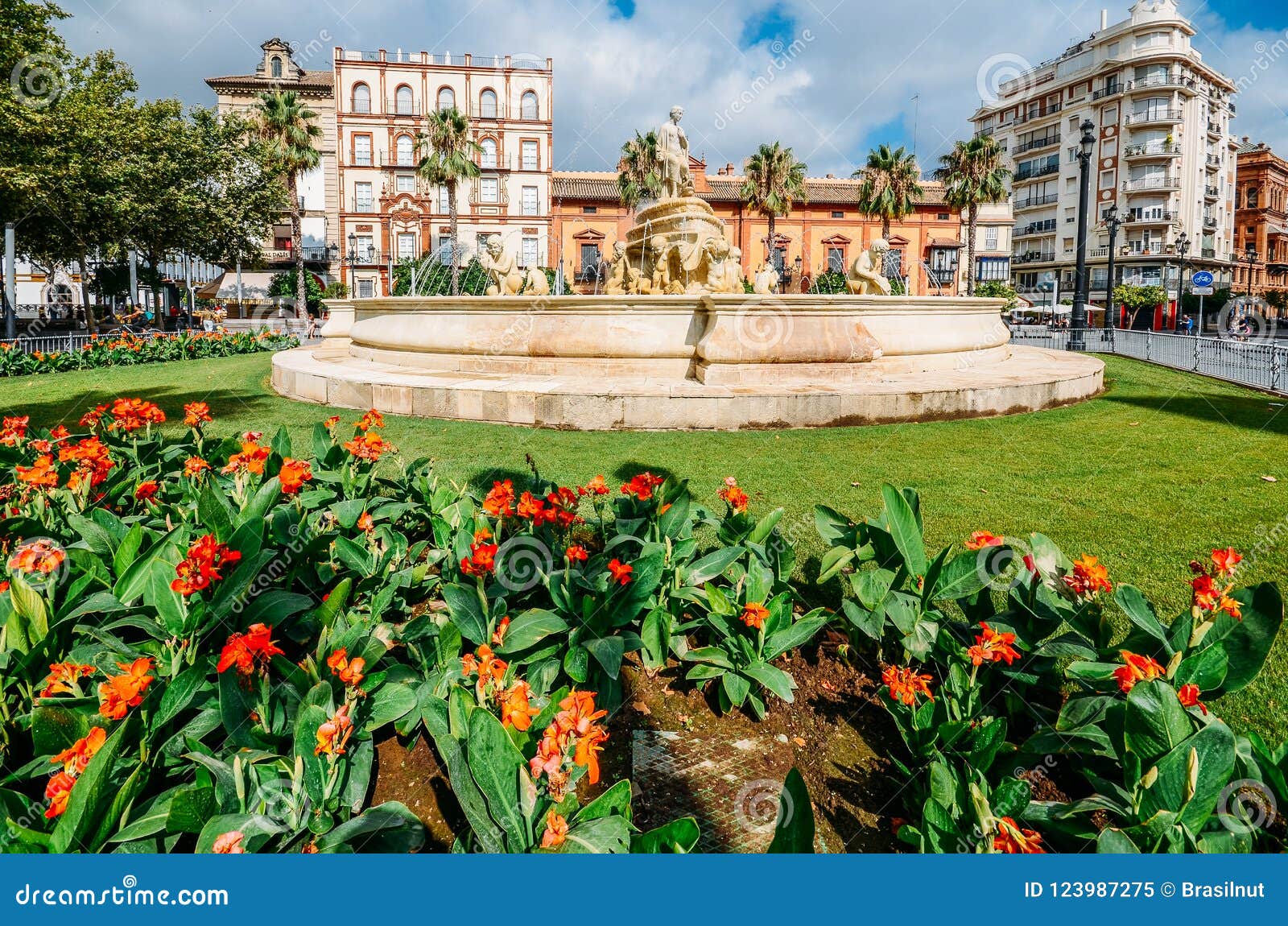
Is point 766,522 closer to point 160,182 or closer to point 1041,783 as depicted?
point 1041,783

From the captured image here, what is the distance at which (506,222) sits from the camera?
53.4 m

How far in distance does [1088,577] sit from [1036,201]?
231ft

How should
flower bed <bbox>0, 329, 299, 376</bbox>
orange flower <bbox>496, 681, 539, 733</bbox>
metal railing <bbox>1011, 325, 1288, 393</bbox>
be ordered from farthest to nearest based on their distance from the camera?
flower bed <bbox>0, 329, 299, 376</bbox> → metal railing <bbox>1011, 325, 1288, 393</bbox> → orange flower <bbox>496, 681, 539, 733</bbox>

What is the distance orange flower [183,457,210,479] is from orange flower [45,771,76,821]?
2384 mm

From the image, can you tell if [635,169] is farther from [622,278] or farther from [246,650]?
[246,650]

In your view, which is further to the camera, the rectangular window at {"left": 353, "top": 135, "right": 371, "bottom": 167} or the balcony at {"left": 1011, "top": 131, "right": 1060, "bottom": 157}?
the balcony at {"left": 1011, "top": 131, "right": 1060, "bottom": 157}

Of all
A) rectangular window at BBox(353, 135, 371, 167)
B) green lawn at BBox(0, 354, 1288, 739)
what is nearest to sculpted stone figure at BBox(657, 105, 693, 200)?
green lawn at BBox(0, 354, 1288, 739)

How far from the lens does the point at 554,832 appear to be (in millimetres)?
1525

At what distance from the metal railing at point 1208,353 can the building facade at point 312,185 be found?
4883 cm

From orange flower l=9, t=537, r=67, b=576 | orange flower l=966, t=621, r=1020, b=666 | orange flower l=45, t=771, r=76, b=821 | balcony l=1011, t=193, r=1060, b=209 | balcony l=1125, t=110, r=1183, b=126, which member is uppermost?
balcony l=1125, t=110, r=1183, b=126

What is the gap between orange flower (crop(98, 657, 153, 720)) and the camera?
1739mm

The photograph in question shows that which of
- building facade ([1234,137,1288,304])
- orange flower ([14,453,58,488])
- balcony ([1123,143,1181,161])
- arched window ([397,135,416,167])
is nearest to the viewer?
orange flower ([14,453,58,488])

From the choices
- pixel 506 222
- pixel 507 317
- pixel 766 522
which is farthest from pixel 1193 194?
pixel 766 522

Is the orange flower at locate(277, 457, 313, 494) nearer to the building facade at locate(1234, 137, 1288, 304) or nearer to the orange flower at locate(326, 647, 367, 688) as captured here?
the orange flower at locate(326, 647, 367, 688)
